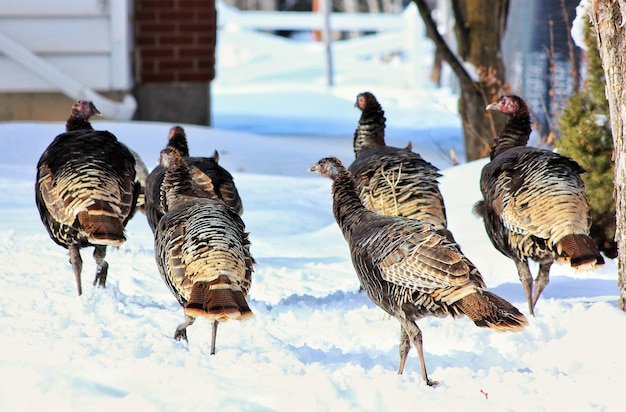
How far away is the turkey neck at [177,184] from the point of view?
4973mm

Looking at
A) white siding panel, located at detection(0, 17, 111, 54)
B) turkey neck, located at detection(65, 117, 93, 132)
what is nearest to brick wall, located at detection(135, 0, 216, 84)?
white siding panel, located at detection(0, 17, 111, 54)

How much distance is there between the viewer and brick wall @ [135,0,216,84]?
1158 cm

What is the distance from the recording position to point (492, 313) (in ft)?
12.3

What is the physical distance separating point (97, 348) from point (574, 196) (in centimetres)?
256

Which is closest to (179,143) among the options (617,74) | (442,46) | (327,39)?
(617,74)

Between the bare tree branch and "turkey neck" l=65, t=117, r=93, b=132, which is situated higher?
the bare tree branch

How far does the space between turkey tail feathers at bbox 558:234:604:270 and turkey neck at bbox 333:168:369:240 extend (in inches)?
41.0

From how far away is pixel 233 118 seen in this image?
606 inches

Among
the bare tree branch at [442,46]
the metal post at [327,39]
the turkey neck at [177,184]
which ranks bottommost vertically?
the metal post at [327,39]

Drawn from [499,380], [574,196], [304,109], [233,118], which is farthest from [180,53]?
[499,380]

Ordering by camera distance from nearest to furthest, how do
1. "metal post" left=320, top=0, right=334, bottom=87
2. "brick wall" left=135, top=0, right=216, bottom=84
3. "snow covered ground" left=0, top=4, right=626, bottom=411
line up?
"snow covered ground" left=0, top=4, right=626, bottom=411 < "brick wall" left=135, top=0, right=216, bottom=84 < "metal post" left=320, top=0, right=334, bottom=87

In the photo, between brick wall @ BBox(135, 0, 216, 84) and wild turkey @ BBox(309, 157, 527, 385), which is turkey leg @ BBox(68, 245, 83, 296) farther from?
brick wall @ BBox(135, 0, 216, 84)

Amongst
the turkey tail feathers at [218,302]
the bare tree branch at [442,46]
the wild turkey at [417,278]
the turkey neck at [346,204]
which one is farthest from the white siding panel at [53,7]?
the turkey tail feathers at [218,302]

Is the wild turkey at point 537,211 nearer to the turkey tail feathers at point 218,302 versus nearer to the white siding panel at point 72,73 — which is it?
the turkey tail feathers at point 218,302
